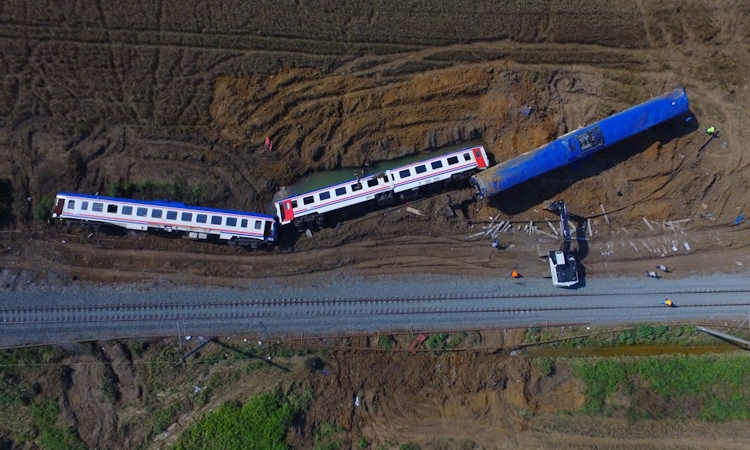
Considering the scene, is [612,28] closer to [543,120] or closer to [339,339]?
[543,120]

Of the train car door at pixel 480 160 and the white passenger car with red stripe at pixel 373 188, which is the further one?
the train car door at pixel 480 160

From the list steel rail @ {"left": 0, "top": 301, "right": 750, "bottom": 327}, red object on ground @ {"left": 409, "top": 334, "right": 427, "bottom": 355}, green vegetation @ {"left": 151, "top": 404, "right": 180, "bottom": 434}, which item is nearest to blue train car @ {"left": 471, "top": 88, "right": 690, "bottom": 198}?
steel rail @ {"left": 0, "top": 301, "right": 750, "bottom": 327}

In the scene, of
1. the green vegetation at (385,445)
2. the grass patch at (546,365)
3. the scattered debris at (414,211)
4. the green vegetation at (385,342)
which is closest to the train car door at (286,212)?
the scattered debris at (414,211)

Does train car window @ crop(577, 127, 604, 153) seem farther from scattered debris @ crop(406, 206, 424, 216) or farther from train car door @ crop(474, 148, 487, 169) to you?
scattered debris @ crop(406, 206, 424, 216)

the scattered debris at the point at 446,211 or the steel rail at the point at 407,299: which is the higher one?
the scattered debris at the point at 446,211

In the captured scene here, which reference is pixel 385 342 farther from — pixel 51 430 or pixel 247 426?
pixel 51 430

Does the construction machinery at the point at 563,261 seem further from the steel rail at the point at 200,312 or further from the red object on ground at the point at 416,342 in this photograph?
the red object on ground at the point at 416,342
